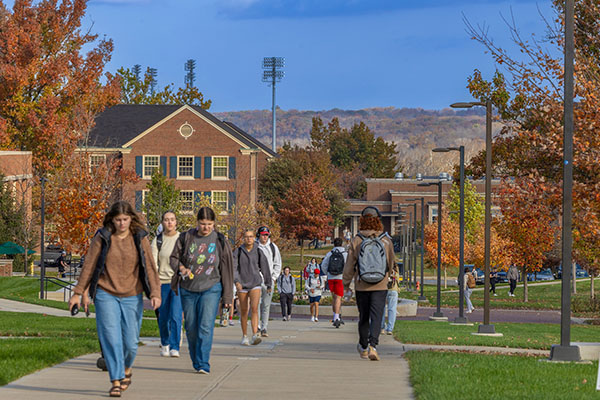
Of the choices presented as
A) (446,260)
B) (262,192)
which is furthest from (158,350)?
(262,192)

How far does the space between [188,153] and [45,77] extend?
57.3 ft

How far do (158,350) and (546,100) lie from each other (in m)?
15.6

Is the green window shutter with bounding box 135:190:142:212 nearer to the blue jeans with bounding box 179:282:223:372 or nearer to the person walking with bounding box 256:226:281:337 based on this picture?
the person walking with bounding box 256:226:281:337

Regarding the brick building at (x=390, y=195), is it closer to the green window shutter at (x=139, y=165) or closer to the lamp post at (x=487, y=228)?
the green window shutter at (x=139, y=165)

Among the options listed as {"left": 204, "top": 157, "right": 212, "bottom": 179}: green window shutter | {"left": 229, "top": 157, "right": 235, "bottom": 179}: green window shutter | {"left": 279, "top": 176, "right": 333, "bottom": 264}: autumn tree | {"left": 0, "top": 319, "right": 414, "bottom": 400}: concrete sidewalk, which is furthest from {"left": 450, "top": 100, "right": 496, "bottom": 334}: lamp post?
{"left": 279, "top": 176, "right": 333, "bottom": 264}: autumn tree

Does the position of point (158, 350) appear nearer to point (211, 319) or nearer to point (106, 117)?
point (211, 319)

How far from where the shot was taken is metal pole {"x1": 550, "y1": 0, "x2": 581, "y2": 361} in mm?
12906

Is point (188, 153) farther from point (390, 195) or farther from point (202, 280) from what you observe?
point (202, 280)

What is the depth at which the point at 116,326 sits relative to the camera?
30.3 feet

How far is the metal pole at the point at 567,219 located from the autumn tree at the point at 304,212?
70.9 m

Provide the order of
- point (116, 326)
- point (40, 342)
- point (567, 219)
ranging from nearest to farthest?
point (116, 326) → point (567, 219) → point (40, 342)

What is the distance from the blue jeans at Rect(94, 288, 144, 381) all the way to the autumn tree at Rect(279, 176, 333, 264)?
74.9 meters

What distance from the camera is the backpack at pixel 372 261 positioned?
41.5 feet

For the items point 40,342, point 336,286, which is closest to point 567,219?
point 40,342
